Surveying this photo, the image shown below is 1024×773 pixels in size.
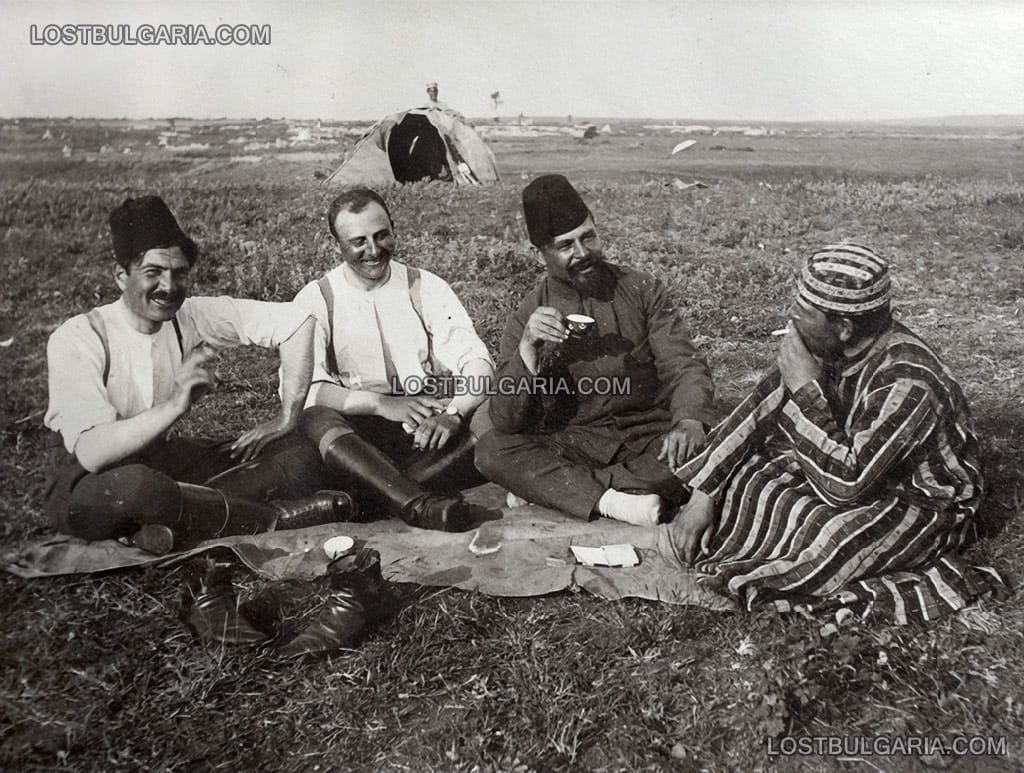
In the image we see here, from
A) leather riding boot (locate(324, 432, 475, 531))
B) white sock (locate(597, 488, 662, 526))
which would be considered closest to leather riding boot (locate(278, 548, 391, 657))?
leather riding boot (locate(324, 432, 475, 531))

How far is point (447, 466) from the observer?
3625mm

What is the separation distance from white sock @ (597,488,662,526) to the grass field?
471mm

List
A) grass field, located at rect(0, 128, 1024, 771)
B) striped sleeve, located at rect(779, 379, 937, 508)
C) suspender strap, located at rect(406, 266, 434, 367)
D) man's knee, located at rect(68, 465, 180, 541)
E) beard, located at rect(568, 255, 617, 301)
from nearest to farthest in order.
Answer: grass field, located at rect(0, 128, 1024, 771), striped sleeve, located at rect(779, 379, 937, 508), man's knee, located at rect(68, 465, 180, 541), beard, located at rect(568, 255, 617, 301), suspender strap, located at rect(406, 266, 434, 367)

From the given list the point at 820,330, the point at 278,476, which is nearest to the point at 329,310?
the point at 278,476

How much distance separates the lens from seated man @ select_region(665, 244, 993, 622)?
2609 mm

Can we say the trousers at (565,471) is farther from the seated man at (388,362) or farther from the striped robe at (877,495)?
the striped robe at (877,495)

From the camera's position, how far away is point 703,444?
3.06 m

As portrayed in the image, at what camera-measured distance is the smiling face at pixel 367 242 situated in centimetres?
352

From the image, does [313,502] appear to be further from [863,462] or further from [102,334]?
[863,462]

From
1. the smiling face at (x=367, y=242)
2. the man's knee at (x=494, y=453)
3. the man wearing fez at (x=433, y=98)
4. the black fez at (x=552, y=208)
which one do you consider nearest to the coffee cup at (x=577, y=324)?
the black fez at (x=552, y=208)

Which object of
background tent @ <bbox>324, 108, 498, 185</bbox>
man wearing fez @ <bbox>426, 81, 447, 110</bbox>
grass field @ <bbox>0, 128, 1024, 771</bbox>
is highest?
man wearing fez @ <bbox>426, 81, 447, 110</bbox>

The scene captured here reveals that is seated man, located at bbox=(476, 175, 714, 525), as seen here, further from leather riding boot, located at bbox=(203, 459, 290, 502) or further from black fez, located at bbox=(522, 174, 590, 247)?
leather riding boot, located at bbox=(203, 459, 290, 502)

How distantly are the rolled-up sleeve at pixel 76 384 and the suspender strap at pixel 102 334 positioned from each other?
0.01 meters

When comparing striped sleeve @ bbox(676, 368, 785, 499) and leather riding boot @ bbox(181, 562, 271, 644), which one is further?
striped sleeve @ bbox(676, 368, 785, 499)
